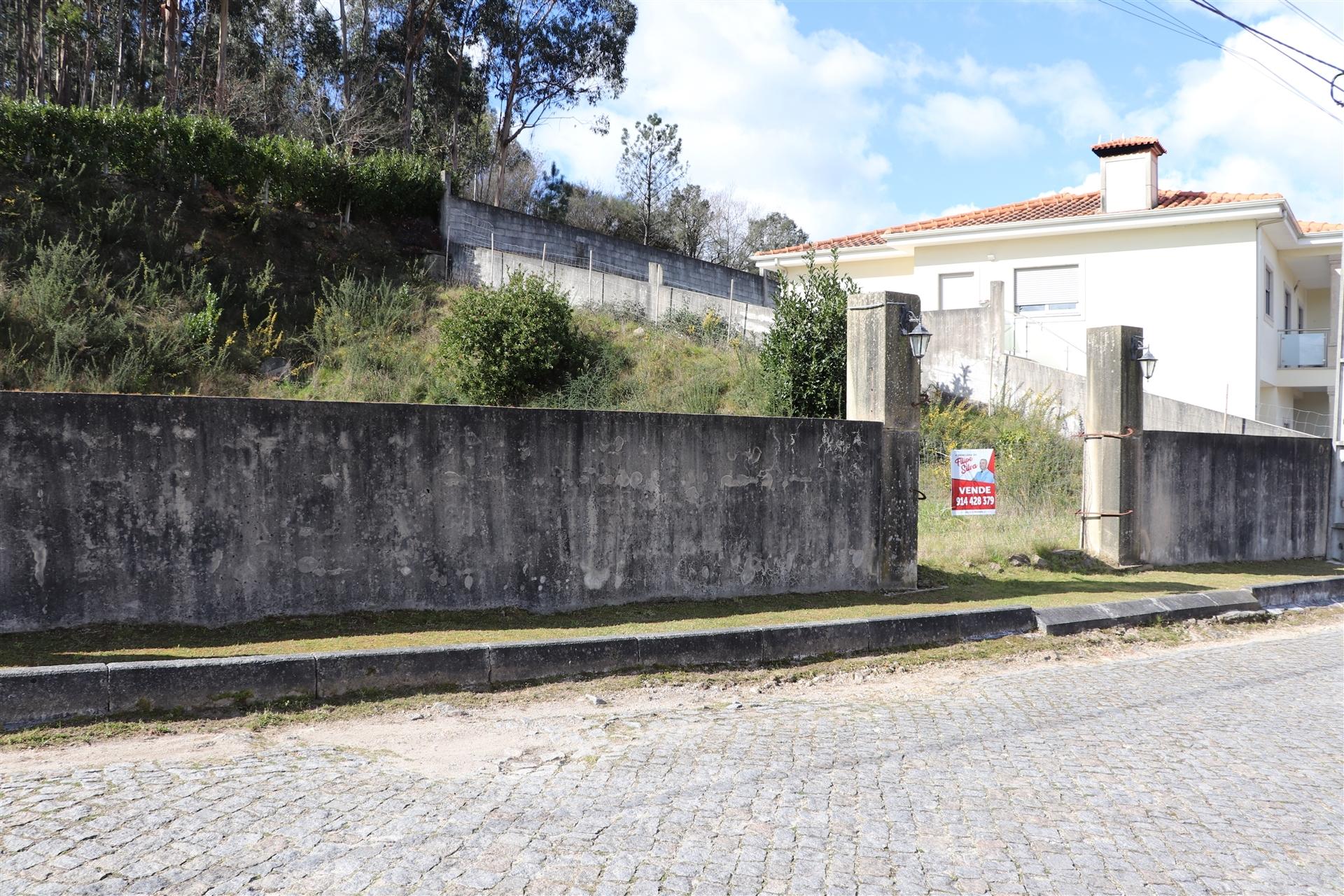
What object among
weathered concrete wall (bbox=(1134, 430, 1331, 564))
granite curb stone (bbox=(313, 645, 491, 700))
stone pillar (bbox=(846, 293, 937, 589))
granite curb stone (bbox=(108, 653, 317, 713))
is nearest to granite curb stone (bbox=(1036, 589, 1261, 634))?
stone pillar (bbox=(846, 293, 937, 589))

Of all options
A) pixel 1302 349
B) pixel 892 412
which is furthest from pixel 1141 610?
pixel 1302 349

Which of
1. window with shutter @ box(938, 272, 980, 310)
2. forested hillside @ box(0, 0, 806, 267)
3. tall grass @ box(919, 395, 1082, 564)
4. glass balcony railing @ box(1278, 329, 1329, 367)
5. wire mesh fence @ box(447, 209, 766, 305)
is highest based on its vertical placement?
forested hillside @ box(0, 0, 806, 267)

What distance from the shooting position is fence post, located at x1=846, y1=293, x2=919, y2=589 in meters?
9.94

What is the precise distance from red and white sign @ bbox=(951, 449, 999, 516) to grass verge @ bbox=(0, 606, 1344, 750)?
1952mm

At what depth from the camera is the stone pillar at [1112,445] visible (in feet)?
39.5

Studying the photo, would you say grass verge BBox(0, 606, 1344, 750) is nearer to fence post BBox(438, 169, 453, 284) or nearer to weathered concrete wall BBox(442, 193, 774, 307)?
weathered concrete wall BBox(442, 193, 774, 307)

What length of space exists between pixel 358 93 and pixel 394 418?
26636 mm

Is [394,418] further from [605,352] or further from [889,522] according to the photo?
[605,352]

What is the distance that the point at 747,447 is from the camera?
30.1ft

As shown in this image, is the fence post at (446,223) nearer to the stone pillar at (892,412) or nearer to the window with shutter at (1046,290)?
the window with shutter at (1046,290)

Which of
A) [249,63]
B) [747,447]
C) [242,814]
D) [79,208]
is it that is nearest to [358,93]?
[249,63]

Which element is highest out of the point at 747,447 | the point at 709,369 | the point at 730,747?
the point at 709,369

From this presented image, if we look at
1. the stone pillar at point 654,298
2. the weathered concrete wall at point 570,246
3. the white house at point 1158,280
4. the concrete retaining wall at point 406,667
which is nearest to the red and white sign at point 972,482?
the concrete retaining wall at point 406,667

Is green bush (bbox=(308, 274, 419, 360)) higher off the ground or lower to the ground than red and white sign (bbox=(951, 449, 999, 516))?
higher
